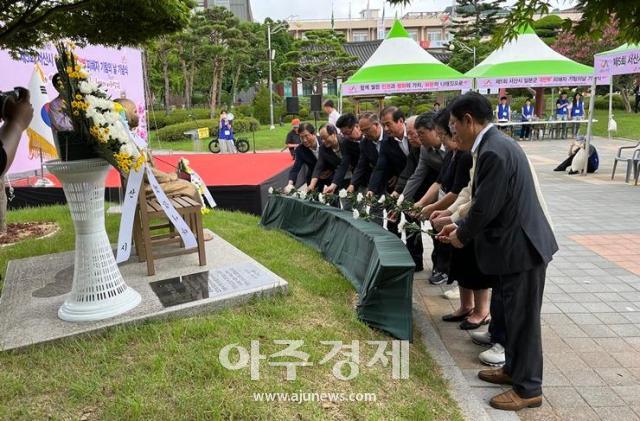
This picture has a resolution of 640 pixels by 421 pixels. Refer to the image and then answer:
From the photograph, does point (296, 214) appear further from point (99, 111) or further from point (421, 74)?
point (421, 74)

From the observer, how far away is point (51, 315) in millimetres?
3420

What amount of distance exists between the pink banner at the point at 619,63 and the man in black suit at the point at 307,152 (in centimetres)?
703

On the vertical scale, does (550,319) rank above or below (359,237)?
below

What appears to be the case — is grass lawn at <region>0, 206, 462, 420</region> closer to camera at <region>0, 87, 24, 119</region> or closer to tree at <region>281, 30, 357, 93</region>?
camera at <region>0, 87, 24, 119</region>

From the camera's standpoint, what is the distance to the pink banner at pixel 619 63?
9.47 m

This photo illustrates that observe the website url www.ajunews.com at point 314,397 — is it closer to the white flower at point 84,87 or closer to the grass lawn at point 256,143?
the white flower at point 84,87

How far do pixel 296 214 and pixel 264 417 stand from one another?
156 inches

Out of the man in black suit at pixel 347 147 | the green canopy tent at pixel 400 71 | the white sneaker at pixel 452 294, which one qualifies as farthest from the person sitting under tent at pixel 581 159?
the white sneaker at pixel 452 294

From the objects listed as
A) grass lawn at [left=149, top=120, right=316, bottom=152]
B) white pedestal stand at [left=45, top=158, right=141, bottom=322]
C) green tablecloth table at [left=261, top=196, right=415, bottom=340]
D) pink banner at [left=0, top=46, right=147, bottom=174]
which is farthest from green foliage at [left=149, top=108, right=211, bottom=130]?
white pedestal stand at [left=45, top=158, right=141, bottom=322]

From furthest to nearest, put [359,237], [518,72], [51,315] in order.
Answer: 1. [518,72]
2. [359,237]
3. [51,315]

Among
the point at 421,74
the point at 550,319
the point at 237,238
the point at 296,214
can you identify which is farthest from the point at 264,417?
the point at 421,74

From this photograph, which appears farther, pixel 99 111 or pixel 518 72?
pixel 518 72

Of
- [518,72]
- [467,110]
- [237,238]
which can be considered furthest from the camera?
[518,72]

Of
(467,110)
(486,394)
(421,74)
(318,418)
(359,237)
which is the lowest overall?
(486,394)
